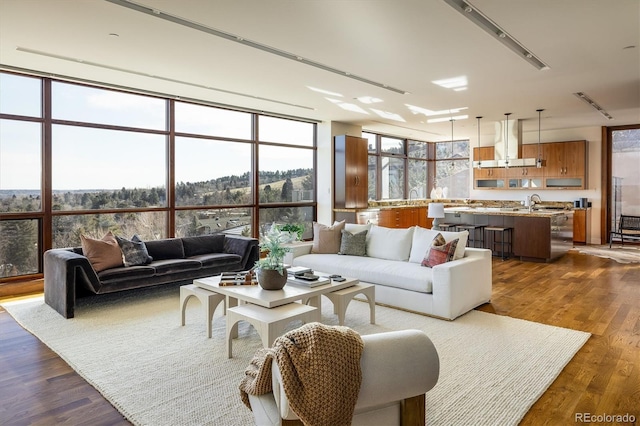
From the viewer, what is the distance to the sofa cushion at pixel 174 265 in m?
5.05

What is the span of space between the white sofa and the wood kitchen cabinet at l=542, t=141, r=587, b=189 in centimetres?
676

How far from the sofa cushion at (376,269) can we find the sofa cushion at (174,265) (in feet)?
4.14

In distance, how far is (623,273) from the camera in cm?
647

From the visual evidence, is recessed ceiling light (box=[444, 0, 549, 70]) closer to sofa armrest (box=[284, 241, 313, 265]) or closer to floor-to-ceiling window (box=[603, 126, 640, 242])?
sofa armrest (box=[284, 241, 313, 265])

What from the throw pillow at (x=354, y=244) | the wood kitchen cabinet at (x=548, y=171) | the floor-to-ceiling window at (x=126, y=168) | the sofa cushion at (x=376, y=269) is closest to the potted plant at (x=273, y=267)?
the sofa cushion at (x=376, y=269)

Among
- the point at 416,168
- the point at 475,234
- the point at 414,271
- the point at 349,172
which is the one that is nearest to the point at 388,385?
the point at 414,271

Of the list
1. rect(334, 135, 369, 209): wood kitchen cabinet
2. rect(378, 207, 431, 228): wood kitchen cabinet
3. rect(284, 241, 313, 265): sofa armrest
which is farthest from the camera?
rect(378, 207, 431, 228): wood kitchen cabinet

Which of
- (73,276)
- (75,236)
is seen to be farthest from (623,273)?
(75,236)

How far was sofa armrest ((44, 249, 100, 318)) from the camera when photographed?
4.28 metres

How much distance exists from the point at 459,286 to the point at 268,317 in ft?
6.87

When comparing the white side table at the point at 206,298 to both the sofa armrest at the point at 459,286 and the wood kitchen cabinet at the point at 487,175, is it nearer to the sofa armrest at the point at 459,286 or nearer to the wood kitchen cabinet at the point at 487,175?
the sofa armrest at the point at 459,286

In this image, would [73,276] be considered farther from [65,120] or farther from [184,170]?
[184,170]

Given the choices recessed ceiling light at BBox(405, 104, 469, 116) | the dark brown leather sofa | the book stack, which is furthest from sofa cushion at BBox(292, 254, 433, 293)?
recessed ceiling light at BBox(405, 104, 469, 116)

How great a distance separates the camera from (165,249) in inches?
221
